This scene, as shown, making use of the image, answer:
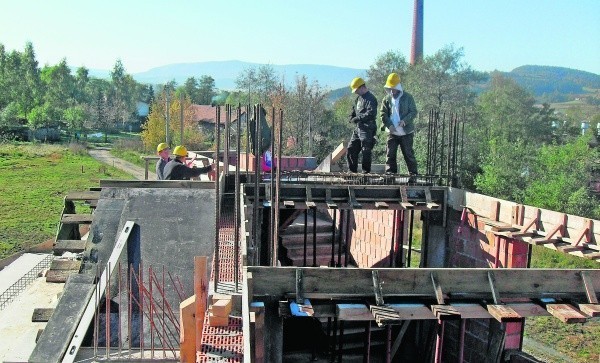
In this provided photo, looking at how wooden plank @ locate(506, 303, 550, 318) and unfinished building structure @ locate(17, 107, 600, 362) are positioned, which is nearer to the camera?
unfinished building structure @ locate(17, 107, 600, 362)

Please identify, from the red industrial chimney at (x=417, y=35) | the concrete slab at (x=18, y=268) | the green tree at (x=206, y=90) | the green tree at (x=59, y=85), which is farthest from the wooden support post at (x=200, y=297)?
the green tree at (x=206, y=90)

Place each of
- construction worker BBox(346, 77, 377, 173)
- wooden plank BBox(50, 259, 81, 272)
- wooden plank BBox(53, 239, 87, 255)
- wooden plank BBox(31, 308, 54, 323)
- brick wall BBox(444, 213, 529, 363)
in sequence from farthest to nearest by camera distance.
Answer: construction worker BBox(346, 77, 377, 173) < wooden plank BBox(53, 239, 87, 255) < wooden plank BBox(50, 259, 81, 272) < brick wall BBox(444, 213, 529, 363) < wooden plank BBox(31, 308, 54, 323)

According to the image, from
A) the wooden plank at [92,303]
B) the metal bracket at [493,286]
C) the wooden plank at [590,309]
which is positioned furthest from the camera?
the wooden plank at [92,303]

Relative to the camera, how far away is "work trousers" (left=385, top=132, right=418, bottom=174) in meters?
12.5

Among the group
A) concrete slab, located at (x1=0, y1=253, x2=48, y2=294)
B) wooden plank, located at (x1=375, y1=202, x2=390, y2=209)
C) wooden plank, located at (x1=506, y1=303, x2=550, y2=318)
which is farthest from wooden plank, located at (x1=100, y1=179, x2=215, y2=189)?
concrete slab, located at (x1=0, y1=253, x2=48, y2=294)

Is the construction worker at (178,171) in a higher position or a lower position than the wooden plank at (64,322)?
higher

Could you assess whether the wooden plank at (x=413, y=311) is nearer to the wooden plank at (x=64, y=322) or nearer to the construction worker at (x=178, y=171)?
the wooden plank at (x=64, y=322)

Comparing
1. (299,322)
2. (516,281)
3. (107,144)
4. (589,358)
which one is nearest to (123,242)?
(299,322)

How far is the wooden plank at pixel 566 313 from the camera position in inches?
269

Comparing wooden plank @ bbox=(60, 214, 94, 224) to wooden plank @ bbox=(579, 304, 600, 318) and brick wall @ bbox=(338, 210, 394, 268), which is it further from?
wooden plank @ bbox=(579, 304, 600, 318)

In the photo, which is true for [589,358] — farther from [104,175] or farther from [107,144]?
[107,144]

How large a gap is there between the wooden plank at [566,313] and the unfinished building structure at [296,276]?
1.0 inches

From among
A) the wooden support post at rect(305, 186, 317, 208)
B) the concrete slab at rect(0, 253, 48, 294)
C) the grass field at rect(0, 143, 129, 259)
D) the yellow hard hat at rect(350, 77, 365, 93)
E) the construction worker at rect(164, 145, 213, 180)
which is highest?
the yellow hard hat at rect(350, 77, 365, 93)

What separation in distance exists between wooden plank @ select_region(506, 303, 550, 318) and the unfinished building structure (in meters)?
0.02
